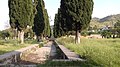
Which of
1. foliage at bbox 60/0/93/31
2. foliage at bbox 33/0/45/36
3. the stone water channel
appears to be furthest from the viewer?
foliage at bbox 33/0/45/36

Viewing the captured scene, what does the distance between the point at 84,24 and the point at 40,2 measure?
34.5 metres

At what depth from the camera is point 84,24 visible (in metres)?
30.9

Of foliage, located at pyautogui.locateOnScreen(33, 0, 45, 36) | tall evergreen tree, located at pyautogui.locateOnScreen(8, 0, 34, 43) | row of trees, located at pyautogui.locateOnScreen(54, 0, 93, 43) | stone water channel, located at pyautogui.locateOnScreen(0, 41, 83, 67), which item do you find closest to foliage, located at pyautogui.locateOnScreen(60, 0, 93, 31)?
row of trees, located at pyautogui.locateOnScreen(54, 0, 93, 43)

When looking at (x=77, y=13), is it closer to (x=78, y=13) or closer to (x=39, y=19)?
(x=78, y=13)

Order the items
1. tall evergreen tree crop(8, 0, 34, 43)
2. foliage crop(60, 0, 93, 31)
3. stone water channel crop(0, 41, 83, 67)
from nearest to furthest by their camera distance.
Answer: stone water channel crop(0, 41, 83, 67), foliage crop(60, 0, 93, 31), tall evergreen tree crop(8, 0, 34, 43)

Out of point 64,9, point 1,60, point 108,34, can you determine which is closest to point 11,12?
point 64,9

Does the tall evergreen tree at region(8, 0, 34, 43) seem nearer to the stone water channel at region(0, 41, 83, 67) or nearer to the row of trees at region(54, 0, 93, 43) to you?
the row of trees at region(54, 0, 93, 43)

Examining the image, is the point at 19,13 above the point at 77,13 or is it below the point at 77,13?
above

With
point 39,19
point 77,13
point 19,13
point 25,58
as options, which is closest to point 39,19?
point 39,19

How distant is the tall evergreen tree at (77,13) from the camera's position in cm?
3050

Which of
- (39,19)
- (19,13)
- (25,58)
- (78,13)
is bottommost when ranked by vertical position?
(25,58)

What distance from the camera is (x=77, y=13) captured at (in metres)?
30.6

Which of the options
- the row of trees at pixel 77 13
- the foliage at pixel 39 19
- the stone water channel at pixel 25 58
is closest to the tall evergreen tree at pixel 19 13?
the row of trees at pixel 77 13

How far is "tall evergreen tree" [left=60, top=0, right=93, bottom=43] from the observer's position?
30.5 meters
